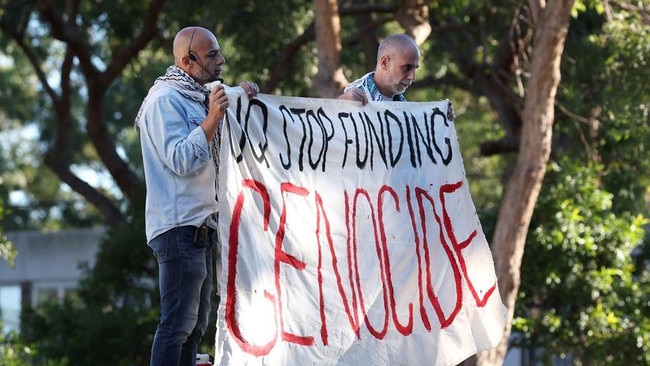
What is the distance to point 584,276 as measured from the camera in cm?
1170

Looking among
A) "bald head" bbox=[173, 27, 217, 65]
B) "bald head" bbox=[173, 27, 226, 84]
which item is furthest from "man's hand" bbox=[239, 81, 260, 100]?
"bald head" bbox=[173, 27, 217, 65]

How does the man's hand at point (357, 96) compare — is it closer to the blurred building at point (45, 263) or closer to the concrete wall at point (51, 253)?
the blurred building at point (45, 263)

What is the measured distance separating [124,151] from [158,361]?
21.7 meters

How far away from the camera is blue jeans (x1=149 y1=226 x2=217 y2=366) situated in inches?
198

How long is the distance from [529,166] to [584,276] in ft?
5.42

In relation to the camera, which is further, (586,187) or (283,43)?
(283,43)

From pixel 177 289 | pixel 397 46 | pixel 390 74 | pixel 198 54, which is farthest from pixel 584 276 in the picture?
pixel 177 289

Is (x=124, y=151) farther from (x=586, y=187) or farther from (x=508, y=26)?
(x=586, y=187)

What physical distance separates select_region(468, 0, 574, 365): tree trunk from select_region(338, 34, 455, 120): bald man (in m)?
4.49

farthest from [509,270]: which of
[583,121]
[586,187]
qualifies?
[583,121]

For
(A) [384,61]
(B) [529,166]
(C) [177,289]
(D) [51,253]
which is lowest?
(C) [177,289]

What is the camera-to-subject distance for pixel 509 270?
34.4 feet

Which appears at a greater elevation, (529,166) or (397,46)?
(529,166)

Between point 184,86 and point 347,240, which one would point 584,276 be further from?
point 184,86
